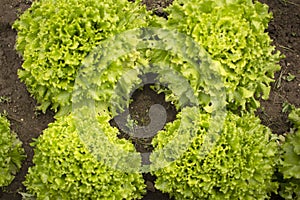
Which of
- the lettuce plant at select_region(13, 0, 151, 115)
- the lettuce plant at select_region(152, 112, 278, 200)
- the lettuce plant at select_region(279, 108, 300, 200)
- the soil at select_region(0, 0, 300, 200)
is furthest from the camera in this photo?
the soil at select_region(0, 0, 300, 200)

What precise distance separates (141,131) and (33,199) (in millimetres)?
1403

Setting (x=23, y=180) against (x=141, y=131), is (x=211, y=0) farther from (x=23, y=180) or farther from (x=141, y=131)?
(x=23, y=180)

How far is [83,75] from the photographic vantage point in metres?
5.69

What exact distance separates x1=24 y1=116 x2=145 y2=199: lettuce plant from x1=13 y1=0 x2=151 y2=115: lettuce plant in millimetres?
458

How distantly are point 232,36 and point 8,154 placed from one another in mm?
2598

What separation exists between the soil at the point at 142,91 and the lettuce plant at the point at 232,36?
874mm

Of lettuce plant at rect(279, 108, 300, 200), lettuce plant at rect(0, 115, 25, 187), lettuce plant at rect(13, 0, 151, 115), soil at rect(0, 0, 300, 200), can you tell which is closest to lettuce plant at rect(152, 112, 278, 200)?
lettuce plant at rect(279, 108, 300, 200)

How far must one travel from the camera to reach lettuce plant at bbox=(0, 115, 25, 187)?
18.3 ft

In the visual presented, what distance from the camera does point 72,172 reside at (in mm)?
5367

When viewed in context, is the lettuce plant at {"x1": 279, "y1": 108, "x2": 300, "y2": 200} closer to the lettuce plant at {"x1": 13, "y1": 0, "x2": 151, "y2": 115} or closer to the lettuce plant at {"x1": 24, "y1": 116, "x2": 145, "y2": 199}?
the lettuce plant at {"x1": 24, "y1": 116, "x2": 145, "y2": 199}

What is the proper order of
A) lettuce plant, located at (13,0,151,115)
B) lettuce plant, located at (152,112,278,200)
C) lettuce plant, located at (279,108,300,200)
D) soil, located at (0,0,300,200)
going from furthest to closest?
soil, located at (0,0,300,200) → lettuce plant, located at (13,0,151,115) → lettuce plant, located at (279,108,300,200) → lettuce plant, located at (152,112,278,200)

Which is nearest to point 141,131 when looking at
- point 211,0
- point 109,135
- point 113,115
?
point 113,115

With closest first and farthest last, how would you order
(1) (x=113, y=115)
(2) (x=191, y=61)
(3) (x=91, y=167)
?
(3) (x=91, y=167) < (2) (x=191, y=61) < (1) (x=113, y=115)

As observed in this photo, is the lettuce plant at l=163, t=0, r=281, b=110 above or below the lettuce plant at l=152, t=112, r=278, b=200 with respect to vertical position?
above
